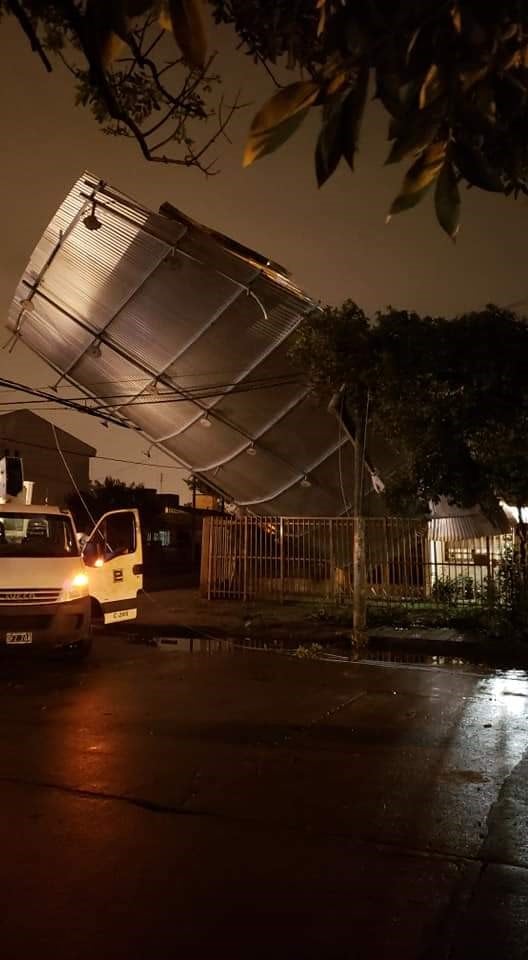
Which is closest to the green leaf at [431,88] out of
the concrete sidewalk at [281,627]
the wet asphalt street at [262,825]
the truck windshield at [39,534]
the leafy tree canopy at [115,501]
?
the wet asphalt street at [262,825]

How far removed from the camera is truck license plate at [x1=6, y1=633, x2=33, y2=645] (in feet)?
33.1

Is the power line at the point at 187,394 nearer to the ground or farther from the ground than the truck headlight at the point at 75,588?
farther from the ground

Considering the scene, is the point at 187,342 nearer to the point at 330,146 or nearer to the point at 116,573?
the point at 116,573

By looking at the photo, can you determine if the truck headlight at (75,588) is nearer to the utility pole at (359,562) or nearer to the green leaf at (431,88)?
the utility pole at (359,562)

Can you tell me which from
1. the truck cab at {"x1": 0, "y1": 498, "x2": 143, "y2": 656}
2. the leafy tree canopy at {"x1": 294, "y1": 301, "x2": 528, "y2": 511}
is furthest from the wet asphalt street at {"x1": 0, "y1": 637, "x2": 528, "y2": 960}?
the leafy tree canopy at {"x1": 294, "y1": 301, "x2": 528, "y2": 511}

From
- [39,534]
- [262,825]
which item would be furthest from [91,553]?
[262,825]

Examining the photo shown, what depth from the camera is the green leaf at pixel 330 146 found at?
2.73 metres

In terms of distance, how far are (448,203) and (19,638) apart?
872 centimetres

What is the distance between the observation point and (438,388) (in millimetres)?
12273

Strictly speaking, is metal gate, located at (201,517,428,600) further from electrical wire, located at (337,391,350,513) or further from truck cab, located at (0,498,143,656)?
truck cab, located at (0,498,143,656)

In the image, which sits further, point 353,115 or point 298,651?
point 298,651

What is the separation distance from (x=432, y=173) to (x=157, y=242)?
16.0 m

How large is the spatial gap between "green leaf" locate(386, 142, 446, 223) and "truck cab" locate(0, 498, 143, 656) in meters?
8.50

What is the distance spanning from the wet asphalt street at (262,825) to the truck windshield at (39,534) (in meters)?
2.50
